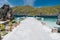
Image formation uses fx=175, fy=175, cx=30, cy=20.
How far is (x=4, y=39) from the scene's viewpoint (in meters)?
8.65

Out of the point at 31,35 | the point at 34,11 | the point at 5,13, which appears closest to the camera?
the point at 31,35

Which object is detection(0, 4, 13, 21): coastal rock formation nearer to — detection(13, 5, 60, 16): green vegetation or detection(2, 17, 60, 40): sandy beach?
detection(2, 17, 60, 40): sandy beach

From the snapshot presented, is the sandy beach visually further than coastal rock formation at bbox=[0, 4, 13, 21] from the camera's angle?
No

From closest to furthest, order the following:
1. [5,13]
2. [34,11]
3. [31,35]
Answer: [31,35] → [5,13] → [34,11]

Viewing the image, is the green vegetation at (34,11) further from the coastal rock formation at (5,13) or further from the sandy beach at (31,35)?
the sandy beach at (31,35)

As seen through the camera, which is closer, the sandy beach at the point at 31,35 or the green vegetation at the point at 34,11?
the sandy beach at the point at 31,35

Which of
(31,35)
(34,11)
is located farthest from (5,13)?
(34,11)

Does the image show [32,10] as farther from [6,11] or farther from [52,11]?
[6,11]

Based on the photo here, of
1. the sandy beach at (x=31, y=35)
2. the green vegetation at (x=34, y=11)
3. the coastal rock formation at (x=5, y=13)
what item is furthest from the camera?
the green vegetation at (x=34, y=11)

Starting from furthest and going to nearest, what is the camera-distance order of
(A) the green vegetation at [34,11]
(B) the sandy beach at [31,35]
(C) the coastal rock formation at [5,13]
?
(A) the green vegetation at [34,11], (C) the coastal rock formation at [5,13], (B) the sandy beach at [31,35]

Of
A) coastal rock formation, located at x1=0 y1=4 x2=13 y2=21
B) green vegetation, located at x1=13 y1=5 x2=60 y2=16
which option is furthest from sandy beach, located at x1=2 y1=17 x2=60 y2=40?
green vegetation, located at x1=13 y1=5 x2=60 y2=16

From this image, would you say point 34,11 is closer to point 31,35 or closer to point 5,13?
point 5,13

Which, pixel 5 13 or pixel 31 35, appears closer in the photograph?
pixel 31 35

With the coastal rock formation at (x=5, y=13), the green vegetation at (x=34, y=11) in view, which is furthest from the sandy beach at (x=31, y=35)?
the green vegetation at (x=34, y=11)
